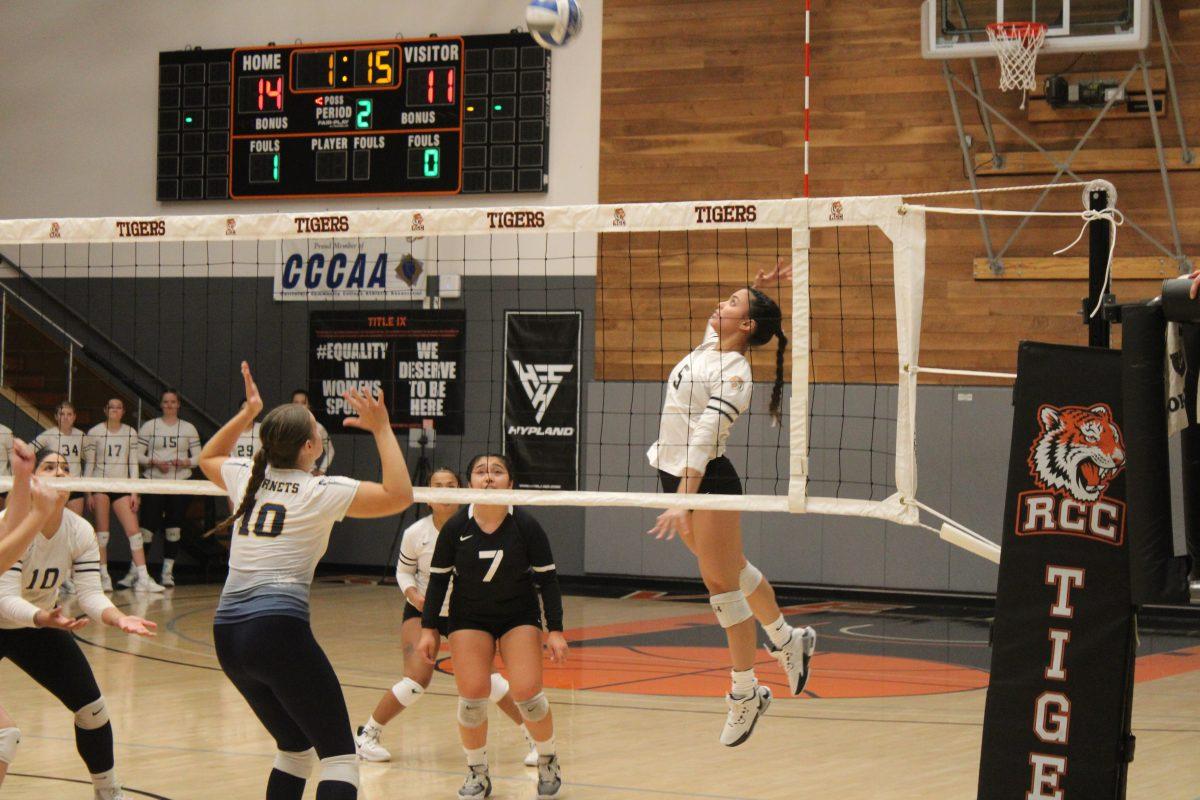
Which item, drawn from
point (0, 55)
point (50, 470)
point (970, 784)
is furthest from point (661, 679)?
point (0, 55)

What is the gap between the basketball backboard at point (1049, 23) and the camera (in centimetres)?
1144

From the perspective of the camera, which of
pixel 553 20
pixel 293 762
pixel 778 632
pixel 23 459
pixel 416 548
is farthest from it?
pixel 553 20

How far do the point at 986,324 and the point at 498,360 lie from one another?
4.82 metres

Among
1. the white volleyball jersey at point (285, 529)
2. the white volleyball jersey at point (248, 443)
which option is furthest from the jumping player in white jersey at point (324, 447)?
the white volleyball jersey at point (285, 529)

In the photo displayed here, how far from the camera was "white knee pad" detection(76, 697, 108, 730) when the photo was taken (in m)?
5.79

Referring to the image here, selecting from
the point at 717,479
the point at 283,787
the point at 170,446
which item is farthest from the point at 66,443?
the point at 283,787

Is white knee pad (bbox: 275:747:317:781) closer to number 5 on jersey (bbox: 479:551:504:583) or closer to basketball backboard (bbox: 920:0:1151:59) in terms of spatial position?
number 5 on jersey (bbox: 479:551:504:583)

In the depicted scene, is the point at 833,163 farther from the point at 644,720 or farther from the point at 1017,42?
the point at 644,720

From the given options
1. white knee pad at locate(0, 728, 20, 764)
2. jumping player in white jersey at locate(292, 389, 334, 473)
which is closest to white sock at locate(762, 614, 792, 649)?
white knee pad at locate(0, 728, 20, 764)

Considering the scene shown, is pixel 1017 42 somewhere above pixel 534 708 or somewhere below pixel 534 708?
above

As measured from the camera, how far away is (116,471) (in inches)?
563

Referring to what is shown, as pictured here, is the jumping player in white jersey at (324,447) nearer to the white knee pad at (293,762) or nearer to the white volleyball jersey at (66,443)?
the white volleyball jersey at (66,443)

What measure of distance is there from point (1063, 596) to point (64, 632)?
3850mm

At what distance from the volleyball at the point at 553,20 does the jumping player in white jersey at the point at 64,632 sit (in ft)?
22.4
